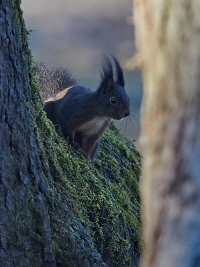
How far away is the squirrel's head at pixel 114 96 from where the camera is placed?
5.37 metres

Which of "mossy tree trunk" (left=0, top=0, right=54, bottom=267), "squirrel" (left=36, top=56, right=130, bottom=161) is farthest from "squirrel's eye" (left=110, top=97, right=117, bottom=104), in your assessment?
"mossy tree trunk" (left=0, top=0, right=54, bottom=267)

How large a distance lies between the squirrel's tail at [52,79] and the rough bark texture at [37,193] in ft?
6.61

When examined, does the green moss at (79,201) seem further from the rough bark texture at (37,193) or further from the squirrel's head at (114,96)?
the squirrel's head at (114,96)

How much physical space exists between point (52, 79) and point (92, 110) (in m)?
0.99

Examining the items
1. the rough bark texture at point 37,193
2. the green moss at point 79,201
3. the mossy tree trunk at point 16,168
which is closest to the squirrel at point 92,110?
the green moss at point 79,201

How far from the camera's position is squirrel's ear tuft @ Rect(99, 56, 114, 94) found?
17.3 ft

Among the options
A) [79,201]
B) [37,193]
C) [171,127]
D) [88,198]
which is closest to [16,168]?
[37,193]

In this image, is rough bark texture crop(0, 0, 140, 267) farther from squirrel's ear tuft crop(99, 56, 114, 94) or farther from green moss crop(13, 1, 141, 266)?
squirrel's ear tuft crop(99, 56, 114, 94)

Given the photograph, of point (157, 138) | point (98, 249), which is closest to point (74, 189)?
point (98, 249)

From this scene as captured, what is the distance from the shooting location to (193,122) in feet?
6.28

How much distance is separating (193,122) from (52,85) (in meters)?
4.51

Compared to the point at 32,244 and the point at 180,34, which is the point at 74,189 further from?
the point at 180,34

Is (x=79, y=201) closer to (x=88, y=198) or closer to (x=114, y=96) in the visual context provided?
(x=88, y=198)

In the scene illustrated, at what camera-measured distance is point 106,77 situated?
538 cm
